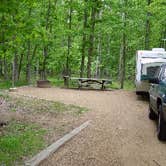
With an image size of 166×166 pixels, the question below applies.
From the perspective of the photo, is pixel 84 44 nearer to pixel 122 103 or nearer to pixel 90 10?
pixel 90 10

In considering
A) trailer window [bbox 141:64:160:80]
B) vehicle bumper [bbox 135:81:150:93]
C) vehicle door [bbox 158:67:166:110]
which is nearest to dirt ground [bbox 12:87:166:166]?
vehicle door [bbox 158:67:166:110]

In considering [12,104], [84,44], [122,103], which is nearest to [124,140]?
[12,104]

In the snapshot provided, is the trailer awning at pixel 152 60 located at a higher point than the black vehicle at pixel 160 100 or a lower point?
higher

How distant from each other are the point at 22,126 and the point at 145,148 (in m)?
3.41

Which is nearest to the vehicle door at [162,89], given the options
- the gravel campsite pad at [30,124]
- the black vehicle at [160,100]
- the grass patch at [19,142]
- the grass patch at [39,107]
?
the black vehicle at [160,100]

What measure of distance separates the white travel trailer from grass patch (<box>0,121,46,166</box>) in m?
9.39

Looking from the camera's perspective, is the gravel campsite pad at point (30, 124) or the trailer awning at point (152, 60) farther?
the trailer awning at point (152, 60)

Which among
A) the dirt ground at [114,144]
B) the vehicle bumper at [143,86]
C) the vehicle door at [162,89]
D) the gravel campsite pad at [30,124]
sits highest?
the vehicle door at [162,89]

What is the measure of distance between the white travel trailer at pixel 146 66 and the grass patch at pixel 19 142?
939 cm

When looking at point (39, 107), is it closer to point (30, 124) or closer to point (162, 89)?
point (30, 124)

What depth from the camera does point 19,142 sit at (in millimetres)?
8797

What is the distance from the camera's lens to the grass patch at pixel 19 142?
7.63 m

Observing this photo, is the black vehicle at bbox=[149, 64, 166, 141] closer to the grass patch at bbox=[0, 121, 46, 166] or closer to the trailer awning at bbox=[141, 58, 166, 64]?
Result: the grass patch at bbox=[0, 121, 46, 166]

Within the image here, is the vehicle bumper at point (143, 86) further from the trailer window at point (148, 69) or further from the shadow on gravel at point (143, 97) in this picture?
the shadow on gravel at point (143, 97)
